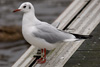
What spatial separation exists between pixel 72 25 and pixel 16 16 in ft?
16.0

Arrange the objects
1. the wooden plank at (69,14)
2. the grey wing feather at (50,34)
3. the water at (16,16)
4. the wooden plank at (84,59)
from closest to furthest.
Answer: the wooden plank at (84,59) → the grey wing feather at (50,34) → the wooden plank at (69,14) → the water at (16,16)

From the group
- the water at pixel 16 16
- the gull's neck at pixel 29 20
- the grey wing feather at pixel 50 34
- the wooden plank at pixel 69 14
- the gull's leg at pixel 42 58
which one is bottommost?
the water at pixel 16 16

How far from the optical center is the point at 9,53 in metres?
8.26

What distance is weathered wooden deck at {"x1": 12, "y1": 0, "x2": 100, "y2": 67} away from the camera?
15.9 feet

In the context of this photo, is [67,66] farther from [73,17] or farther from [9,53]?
[9,53]

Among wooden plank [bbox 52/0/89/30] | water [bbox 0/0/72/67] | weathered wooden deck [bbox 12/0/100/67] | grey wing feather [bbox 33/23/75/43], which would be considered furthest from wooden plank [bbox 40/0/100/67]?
water [bbox 0/0/72/67]

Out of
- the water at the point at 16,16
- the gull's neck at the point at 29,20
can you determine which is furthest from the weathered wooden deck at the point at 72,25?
the water at the point at 16,16

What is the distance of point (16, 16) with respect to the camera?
33.9ft

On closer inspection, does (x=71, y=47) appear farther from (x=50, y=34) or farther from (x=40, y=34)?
(x=40, y=34)

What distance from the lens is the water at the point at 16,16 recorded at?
8.19m

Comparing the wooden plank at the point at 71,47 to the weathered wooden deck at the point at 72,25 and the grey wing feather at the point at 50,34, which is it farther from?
the grey wing feather at the point at 50,34

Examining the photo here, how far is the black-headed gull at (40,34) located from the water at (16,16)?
3063 mm

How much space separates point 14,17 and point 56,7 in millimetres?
1180

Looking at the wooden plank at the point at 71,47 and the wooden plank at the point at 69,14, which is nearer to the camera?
the wooden plank at the point at 71,47
